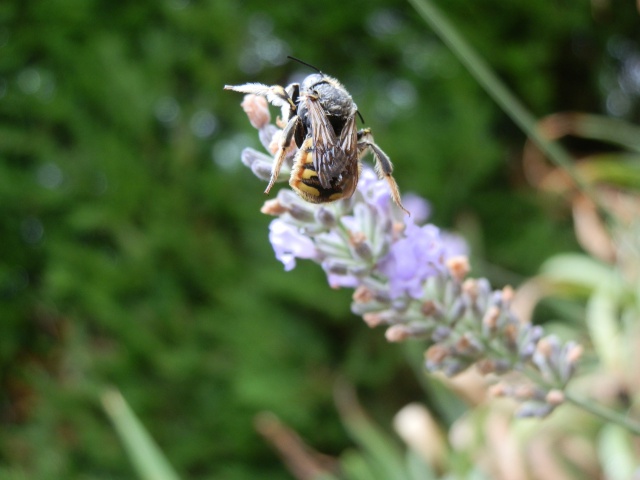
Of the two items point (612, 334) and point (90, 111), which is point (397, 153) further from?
point (90, 111)

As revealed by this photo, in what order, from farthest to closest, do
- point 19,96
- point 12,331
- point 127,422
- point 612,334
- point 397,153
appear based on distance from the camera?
point 12,331 < point 19,96 < point 397,153 < point 612,334 < point 127,422

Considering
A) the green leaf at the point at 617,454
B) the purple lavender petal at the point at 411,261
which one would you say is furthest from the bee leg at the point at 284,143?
the green leaf at the point at 617,454

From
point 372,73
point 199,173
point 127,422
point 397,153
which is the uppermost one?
point 372,73

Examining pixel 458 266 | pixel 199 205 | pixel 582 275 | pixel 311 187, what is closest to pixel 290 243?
pixel 311 187

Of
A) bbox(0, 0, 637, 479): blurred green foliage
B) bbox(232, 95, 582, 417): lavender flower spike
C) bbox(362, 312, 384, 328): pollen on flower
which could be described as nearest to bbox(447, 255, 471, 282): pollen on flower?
bbox(232, 95, 582, 417): lavender flower spike

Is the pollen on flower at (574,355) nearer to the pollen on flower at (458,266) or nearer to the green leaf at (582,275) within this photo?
the pollen on flower at (458,266)

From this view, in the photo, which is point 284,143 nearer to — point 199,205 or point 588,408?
point 588,408

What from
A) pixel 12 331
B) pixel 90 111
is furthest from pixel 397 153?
pixel 12 331
